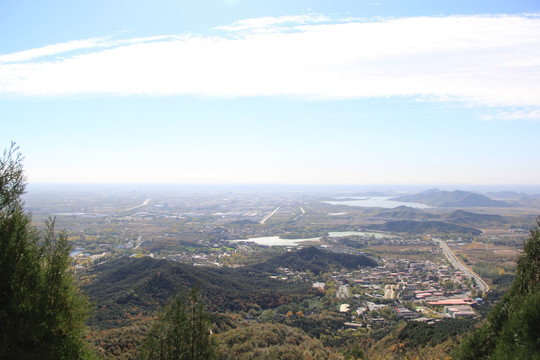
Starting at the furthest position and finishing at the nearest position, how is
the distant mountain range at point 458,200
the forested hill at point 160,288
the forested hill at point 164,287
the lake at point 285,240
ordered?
the distant mountain range at point 458,200
the lake at point 285,240
the forested hill at point 164,287
the forested hill at point 160,288

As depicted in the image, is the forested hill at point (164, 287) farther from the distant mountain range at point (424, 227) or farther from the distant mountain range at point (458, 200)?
the distant mountain range at point (458, 200)

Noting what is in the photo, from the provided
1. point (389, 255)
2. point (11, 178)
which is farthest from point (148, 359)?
point (389, 255)

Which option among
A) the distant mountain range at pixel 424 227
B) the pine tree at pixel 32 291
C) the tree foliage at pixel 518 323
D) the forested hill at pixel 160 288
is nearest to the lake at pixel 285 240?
the distant mountain range at pixel 424 227

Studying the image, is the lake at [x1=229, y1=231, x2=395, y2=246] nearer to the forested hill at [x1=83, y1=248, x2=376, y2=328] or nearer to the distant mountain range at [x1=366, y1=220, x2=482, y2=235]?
the distant mountain range at [x1=366, y1=220, x2=482, y2=235]

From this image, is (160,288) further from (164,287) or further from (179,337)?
(179,337)

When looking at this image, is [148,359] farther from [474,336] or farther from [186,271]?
[186,271]

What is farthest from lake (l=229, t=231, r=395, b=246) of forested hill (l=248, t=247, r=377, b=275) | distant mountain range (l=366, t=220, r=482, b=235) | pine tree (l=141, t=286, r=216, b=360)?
pine tree (l=141, t=286, r=216, b=360)
